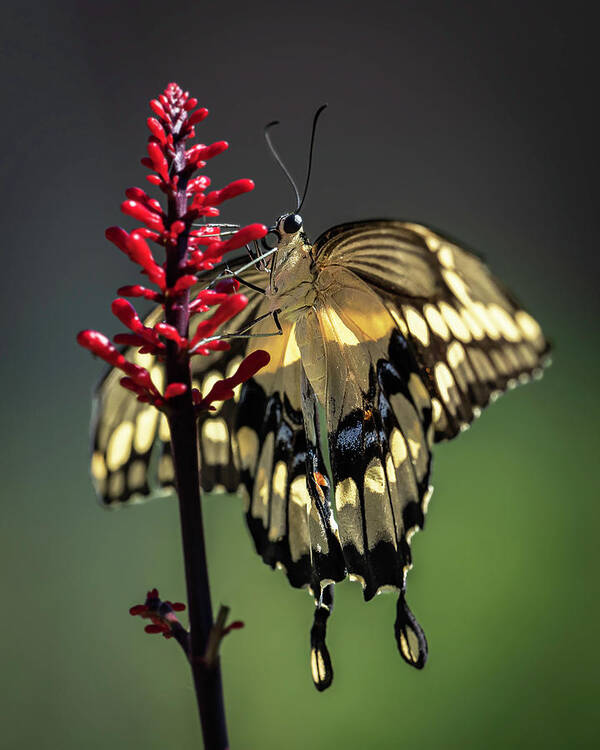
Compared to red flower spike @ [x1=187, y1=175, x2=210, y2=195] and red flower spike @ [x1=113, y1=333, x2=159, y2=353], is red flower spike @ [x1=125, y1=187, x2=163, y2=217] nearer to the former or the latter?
red flower spike @ [x1=187, y1=175, x2=210, y2=195]

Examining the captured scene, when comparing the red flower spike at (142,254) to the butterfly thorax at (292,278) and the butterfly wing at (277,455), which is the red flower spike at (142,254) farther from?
the butterfly wing at (277,455)

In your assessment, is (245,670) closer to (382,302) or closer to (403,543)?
(403,543)

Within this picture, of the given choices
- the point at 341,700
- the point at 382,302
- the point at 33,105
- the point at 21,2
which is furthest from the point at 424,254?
the point at 21,2

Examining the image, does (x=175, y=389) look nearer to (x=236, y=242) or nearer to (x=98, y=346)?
(x=98, y=346)

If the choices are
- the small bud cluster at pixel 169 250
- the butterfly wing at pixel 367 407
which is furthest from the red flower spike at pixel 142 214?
the butterfly wing at pixel 367 407

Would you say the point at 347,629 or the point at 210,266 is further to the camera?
the point at 347,629
